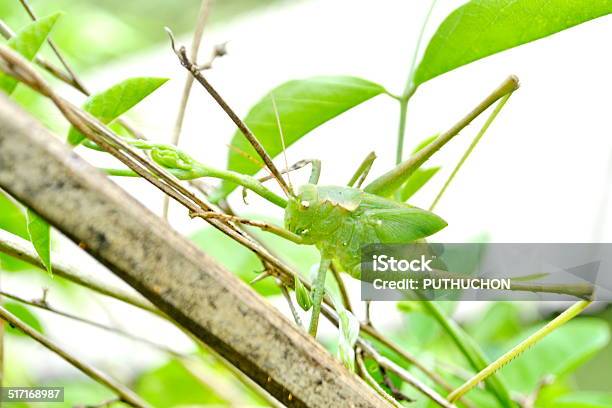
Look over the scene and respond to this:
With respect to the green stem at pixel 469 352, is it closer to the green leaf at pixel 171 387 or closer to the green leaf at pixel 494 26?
the green leaf at pixel 494 26

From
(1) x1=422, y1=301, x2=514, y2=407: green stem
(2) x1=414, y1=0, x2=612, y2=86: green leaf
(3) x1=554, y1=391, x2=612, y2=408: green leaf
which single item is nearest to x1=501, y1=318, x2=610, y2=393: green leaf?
(3) x1=554, y1=391, x2=612, y2=408: green leaf

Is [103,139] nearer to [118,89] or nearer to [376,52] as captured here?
[118,89]

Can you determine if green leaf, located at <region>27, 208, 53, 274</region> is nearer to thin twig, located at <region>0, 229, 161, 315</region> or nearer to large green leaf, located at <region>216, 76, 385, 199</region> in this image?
thin twig, located at <region>0, 229, 161, 315</region>

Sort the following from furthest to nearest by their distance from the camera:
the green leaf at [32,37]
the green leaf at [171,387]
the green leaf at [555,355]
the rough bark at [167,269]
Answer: the green leaf at [171,387] → the green leaf at [555,355] → the green leaf at [32,37] → the rough bark at [167,269]

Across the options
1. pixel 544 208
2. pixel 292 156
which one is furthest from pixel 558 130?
pixel 292 156

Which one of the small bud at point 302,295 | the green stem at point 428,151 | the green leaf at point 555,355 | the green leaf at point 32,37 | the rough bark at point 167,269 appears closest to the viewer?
the rough bark at point 167,269

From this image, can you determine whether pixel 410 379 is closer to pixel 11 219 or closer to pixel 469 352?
pixel 469 352

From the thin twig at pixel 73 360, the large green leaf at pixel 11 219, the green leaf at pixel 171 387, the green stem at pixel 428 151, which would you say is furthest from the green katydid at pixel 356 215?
the green leaf at pixel 171 387
